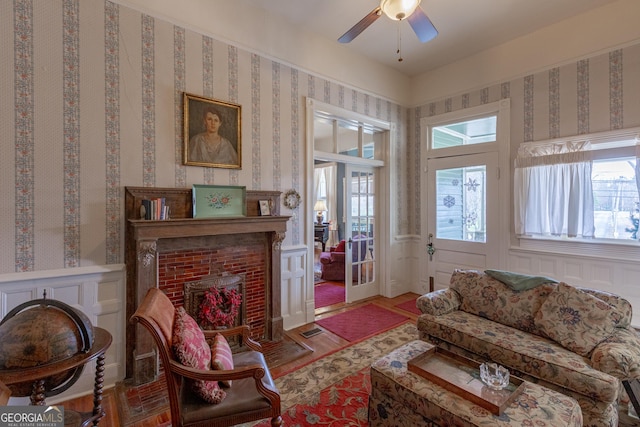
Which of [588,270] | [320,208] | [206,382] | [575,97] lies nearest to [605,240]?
[588,270]

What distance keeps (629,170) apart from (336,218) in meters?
5.98

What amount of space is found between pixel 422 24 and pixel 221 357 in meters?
2.88

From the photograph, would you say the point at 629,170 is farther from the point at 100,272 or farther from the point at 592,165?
the point at 100,272

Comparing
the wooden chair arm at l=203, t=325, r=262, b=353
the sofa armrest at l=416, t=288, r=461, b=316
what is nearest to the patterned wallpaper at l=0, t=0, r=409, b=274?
the wooden chair arm at l=203, t=325, r=262, b=353

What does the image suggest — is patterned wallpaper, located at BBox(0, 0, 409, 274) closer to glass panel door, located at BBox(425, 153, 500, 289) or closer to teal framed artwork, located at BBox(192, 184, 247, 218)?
teal framed artwork, located at BBox(192, 184, 247, 218)

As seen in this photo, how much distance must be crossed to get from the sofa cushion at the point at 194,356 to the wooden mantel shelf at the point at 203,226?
106 cm

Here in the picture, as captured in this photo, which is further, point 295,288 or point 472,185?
point 472,185

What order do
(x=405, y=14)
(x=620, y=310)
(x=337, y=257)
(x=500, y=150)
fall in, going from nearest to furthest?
(x=620, y=310), (x=405, y=14), (x=500, y=150), (x=337, y=257)

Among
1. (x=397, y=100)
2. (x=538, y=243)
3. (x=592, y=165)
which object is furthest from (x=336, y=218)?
(x=592, y=165)

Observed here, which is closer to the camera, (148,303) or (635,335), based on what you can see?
(148,303)

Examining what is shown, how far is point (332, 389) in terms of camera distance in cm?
235

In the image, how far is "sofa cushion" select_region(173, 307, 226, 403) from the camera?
1.49 meters

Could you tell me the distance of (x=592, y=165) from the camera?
10.9 feet

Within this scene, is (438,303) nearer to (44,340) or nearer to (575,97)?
(44,340)
